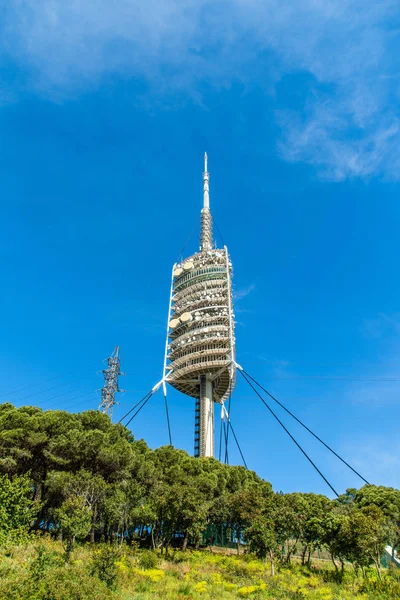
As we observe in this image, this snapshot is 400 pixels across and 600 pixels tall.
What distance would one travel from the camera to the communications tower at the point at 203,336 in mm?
66875

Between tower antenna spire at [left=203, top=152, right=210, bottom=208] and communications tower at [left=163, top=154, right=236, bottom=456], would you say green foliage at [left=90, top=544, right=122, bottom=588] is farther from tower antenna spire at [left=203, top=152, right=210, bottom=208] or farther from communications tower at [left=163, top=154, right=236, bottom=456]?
tower antenna spire at [left=203, top=152, right=210, bottom=208]

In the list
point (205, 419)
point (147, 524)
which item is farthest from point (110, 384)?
point (147, 524)

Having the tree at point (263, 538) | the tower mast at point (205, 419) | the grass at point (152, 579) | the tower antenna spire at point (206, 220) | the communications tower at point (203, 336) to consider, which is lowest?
the grass at point (152, 579)

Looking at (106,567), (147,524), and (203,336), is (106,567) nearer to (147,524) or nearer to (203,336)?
(147,524)

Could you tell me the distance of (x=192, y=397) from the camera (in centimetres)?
7538

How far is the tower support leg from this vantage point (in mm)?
65188

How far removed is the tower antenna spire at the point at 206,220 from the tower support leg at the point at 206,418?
88.7 ft

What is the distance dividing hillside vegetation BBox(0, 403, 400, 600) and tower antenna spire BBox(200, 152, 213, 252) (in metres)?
44.3

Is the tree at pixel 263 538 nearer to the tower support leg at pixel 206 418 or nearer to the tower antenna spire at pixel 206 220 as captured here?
the tower support leg at pixel 206 418

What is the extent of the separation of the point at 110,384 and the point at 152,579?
152 feet

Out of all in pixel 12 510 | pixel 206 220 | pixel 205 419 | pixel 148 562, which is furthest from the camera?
pixel 206 220

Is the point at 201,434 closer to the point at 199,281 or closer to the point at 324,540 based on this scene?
the point at 199,281

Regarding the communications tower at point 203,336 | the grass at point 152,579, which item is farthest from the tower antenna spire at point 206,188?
the grass at point 152,579

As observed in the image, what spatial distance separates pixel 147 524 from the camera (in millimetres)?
35875
